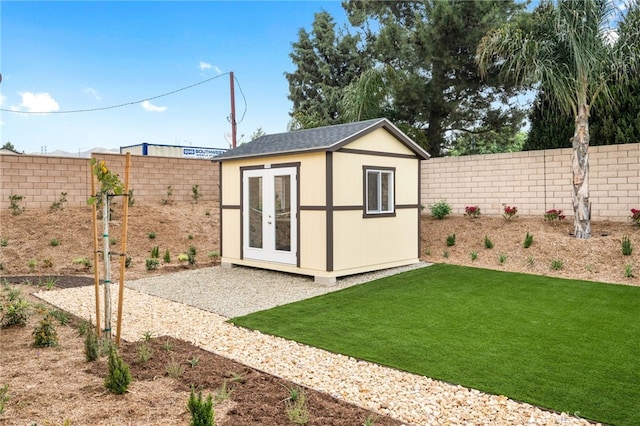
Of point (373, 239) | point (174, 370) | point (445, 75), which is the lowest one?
point (174, 370)

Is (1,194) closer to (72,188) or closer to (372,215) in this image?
(72,188)

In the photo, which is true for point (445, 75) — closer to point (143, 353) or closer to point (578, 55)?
point (578, 55)

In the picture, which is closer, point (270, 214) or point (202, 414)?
point (202, 414)

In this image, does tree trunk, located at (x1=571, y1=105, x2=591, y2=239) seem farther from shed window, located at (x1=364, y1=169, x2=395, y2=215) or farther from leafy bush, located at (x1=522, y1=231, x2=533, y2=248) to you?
shed window, located at (x1=364, y1=169, x2=395, y2=215)

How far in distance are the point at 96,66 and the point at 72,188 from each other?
20.9 feet

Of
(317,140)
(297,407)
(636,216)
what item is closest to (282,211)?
(317,140)

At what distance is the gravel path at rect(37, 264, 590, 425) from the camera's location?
3.14 meters

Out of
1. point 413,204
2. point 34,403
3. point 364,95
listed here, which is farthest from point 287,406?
point 364,95

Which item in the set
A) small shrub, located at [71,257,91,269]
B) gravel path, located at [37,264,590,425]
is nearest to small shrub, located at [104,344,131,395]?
gravel path, located at [37,264,590,425]

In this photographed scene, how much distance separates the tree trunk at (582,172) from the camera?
8.98 meters

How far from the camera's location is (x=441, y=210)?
476 inches

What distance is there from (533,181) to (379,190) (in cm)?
474

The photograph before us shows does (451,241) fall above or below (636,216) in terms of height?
below

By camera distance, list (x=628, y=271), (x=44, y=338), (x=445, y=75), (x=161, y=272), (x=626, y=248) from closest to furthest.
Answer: (x=44, y=338) < (x=628, y=271) < (x=626, y=248) < (x=161, y=272) < (x=445, y=75)
